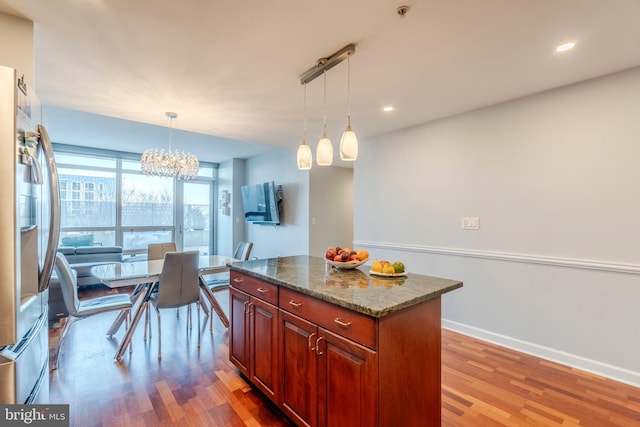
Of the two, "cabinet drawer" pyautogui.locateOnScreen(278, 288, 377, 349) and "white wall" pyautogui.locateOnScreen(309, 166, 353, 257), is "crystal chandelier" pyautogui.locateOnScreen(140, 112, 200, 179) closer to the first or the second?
"white wall" pyautogui.locateOnScreen(309, 166, 353, 257)

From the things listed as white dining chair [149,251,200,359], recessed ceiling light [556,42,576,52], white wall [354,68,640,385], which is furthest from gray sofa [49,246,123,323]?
recessed ceiling light [556,42,576,52]

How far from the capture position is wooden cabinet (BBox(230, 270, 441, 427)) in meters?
1.34

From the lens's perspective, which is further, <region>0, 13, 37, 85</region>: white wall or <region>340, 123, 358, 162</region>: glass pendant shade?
<region>340, 123, 358, 162</region>: glass pendant shade

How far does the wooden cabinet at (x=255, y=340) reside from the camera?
75.2 inches

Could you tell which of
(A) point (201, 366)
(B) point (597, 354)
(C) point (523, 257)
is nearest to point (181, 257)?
(A) point (201, 366)

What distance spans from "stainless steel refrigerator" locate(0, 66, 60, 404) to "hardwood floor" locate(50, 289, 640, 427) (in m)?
0.78

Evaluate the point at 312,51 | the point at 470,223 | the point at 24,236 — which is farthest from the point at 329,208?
the point at 24,236

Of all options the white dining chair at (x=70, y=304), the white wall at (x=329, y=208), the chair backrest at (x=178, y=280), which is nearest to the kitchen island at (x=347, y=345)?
the chair backrest at (x=178, y=280)

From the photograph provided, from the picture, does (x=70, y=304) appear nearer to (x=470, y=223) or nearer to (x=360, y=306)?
(x=360, y=306)

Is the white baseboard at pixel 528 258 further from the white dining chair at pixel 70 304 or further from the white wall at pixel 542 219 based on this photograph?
the white dining chair at pixel 70 304

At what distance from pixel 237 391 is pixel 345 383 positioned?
1.11 metres

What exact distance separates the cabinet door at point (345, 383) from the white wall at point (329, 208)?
3.65 meters

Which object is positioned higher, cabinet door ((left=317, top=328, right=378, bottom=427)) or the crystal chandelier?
the crystal chandelier

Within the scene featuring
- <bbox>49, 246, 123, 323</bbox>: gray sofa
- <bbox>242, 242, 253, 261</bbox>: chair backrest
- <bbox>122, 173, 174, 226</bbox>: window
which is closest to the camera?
<bbox>242, 242, 253, 261</bbox>: chair backrest
